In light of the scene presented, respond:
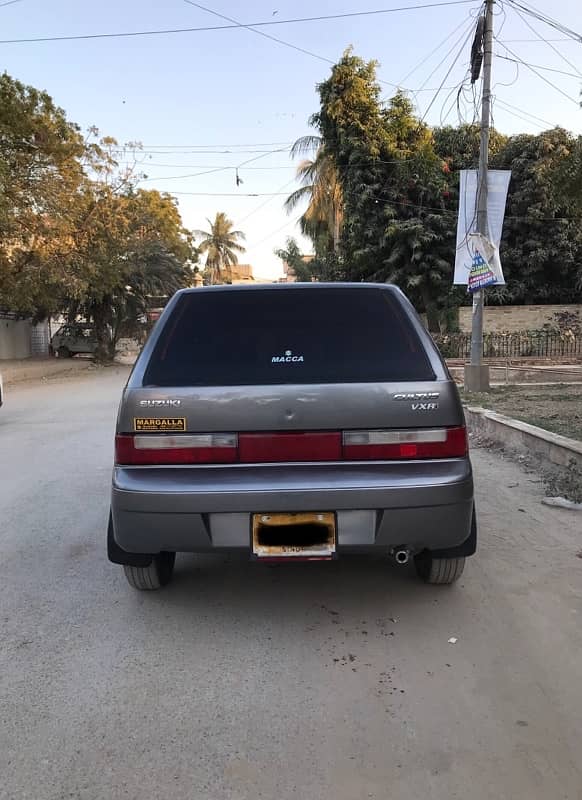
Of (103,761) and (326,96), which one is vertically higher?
(326,96)

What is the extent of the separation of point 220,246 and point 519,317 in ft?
119

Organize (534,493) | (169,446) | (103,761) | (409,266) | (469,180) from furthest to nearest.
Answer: (409,266) → (469,180) → (534,493) → (169,446) → (103,761)

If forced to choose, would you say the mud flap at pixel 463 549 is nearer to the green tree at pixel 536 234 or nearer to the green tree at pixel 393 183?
the green tree at pixel 393 183

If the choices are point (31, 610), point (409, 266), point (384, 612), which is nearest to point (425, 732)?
point (384, 612)

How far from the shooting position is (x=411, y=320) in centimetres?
358

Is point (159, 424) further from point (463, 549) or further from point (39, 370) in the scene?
point (39, 370)

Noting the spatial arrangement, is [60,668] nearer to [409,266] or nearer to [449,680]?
[449,680]

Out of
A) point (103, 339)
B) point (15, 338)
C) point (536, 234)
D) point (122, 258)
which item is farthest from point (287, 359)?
point (15, 338)

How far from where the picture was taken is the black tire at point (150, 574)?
12.2 ft

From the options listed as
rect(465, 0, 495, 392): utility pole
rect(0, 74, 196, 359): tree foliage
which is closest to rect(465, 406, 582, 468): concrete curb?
rect(465, 0, 495, 392): utility pole

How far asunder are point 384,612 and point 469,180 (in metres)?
11.4

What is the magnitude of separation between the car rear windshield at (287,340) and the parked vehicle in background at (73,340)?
89.8 feet

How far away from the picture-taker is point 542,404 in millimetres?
10586

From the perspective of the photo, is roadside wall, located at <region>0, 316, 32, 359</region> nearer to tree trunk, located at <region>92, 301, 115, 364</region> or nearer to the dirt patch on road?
tree trunk, located at <region>92, 301, 115, 364</region>
